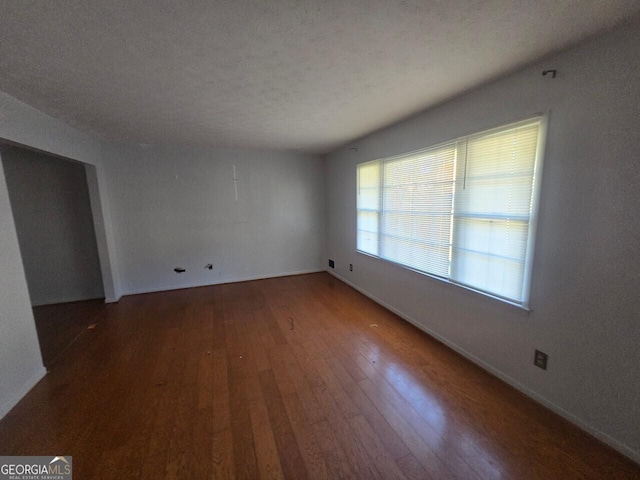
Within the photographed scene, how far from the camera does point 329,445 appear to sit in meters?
1.51

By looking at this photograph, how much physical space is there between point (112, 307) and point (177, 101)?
317 centimetres

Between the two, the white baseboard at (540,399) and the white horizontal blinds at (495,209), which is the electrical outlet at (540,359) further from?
the white horizontal blinds at (495,209)

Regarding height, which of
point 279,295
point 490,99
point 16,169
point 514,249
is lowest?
point 279,295

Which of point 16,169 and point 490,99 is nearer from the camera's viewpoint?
point 490,99

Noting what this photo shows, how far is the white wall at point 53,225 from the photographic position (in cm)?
353

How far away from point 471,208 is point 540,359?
121cm

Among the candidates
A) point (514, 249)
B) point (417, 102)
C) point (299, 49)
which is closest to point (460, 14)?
point (299, 49)

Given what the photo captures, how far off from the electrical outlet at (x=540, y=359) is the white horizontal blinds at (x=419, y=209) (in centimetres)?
89

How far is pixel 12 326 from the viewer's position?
6.23 feet

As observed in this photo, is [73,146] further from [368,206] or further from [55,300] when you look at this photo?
[368,206]

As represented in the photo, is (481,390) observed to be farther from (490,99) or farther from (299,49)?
(299,49)

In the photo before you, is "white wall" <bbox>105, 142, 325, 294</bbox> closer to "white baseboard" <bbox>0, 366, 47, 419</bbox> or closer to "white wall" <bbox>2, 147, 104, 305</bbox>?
"white wall" <bbox>2, 147, 104, 305</bbox>

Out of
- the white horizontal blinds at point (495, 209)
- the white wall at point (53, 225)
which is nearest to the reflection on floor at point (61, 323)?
the white wall at point (53, 225)

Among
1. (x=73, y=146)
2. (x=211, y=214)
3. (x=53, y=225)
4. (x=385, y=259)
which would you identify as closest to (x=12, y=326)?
(x=73, y=146)
